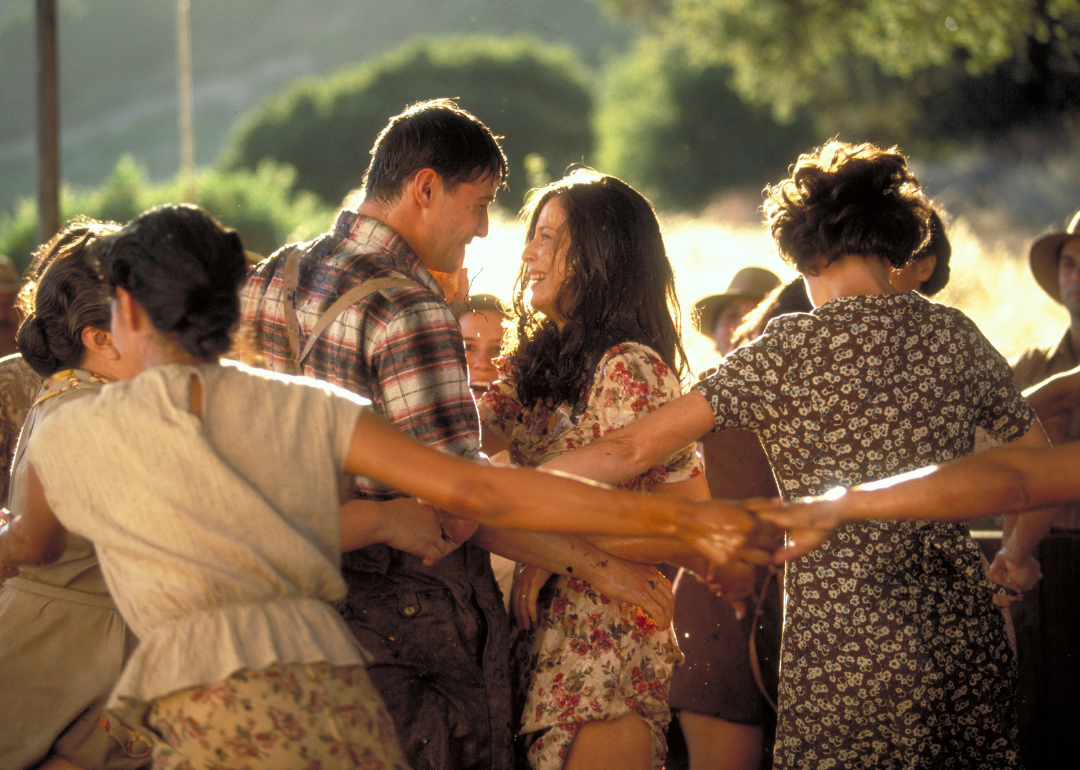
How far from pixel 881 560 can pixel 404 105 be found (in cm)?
4899

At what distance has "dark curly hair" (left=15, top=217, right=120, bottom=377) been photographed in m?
2.76

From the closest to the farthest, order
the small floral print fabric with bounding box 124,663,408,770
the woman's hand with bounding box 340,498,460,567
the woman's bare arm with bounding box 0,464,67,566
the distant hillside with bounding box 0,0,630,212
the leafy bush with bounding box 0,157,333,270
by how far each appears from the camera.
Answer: the small floral print fabric with bounding box 124,663,408,770 < the woman's bare arm with bounding box 0,464,67,566 < the woman's hand with bounding box 340,498,460,567 < the leafy bush with bounding box 0,157,333,270 < the distant hillside with bounding box 0,0,630,212

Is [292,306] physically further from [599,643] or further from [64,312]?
[599,643]

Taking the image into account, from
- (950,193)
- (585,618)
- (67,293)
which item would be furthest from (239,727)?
(950,193)

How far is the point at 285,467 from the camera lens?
1.92 meters

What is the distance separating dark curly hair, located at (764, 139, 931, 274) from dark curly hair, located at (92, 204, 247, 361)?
5.42 ft

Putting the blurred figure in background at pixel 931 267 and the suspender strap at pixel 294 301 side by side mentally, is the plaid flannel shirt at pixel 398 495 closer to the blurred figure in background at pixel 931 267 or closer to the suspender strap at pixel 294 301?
the suspender strap at pixel 294 301

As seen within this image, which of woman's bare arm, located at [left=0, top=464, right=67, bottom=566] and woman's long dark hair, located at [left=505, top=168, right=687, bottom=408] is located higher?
woman's long dark hair, located at [left=505, top=168, right=687, bottom=408]

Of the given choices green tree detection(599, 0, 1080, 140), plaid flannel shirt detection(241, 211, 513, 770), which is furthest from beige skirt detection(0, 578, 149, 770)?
green tree detection(599, 0, 1080, 140)

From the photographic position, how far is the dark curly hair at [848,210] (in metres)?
2.86

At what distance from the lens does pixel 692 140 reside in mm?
47281

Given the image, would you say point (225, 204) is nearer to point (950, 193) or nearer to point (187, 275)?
point (950, 193)

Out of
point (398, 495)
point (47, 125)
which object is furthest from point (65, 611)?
point (47, 125)

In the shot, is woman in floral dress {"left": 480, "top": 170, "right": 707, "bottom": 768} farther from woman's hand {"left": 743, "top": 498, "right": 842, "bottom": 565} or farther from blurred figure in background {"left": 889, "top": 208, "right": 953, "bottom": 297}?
blurred figure in background {"left": 889, "top": 208, "right": 953, "bottom": 297}
